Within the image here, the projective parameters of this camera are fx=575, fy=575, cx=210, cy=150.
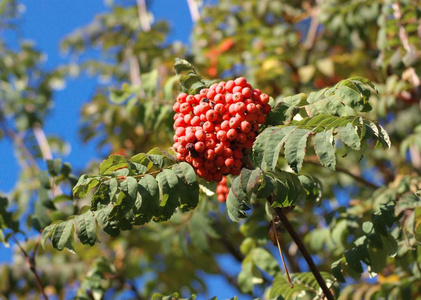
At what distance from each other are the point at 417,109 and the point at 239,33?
7.01 feet

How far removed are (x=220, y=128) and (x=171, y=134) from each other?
118 cm

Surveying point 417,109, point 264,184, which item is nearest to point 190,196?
point 264,184

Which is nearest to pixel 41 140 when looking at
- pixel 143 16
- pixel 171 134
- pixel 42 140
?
pixel 42 140

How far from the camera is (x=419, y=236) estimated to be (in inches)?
107

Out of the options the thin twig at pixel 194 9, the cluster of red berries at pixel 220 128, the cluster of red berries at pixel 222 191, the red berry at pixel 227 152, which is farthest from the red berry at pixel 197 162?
the thin twig at pixel 194 9

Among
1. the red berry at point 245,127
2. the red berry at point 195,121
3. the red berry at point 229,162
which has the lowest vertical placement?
the red berry at point 229,162

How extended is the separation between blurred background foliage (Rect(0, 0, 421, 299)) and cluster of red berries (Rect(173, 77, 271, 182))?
15.5 inches

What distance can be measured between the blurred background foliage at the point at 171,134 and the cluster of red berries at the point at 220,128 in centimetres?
39

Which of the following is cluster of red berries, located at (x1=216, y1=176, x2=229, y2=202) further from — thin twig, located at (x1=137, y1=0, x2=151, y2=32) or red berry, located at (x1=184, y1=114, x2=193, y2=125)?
thin twig, located at (x1=137, y1=0, x2=151, y2=32)

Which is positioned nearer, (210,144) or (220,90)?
(210,144)

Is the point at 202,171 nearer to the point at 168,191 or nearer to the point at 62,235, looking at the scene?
the point at 168,191

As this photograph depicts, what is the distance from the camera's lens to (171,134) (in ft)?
11.6

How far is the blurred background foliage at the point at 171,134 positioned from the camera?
3342 mm

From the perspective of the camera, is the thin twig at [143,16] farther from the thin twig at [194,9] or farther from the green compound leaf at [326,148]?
the green compound leaf at [326,148]
